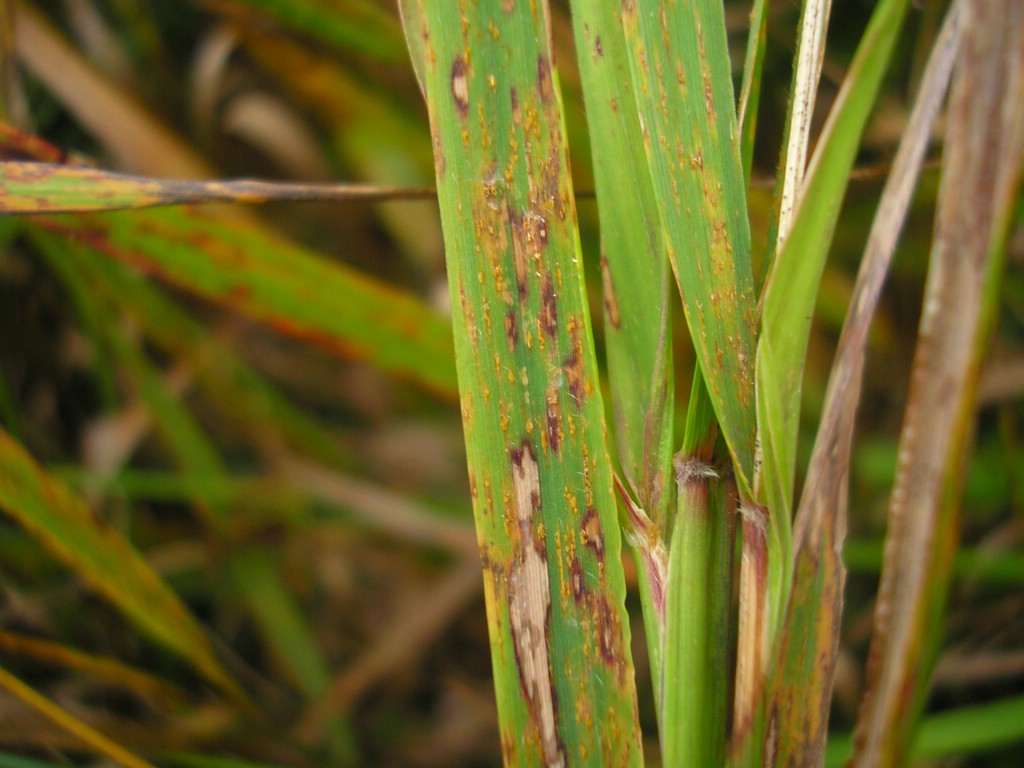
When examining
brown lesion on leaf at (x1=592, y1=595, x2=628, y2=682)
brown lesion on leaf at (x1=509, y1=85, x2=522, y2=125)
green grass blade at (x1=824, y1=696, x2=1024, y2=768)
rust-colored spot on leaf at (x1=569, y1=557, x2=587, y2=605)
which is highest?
brown lesion on leaf at (x1=509, y1=85, x2=522, y2=125)

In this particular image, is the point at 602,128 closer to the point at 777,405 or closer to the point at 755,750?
the point at 777,405

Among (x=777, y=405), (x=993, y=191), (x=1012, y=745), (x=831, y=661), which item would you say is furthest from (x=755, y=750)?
(x=1012, y=745)

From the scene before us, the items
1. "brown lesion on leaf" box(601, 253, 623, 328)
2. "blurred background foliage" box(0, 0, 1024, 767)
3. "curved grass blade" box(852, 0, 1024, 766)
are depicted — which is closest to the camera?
"curved grass blade" box(852, 0, 1024, 766)

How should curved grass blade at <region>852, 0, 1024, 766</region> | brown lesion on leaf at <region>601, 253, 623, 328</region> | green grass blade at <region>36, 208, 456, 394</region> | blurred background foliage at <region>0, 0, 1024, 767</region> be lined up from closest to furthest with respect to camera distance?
curved grass blade at <region>852, 0, 1024, 766</region> < brown lesion on leaf at <region>601, 253, 623, 328</region> < green grass blade at <region>36, 208, 456, 394</region> < blurred background foliage at <region>0, 0, 1024, 767</region>

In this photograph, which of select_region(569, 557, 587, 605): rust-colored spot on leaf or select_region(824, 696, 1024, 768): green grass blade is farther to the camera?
select_region(824, 696, 1024, 768): green grass blade

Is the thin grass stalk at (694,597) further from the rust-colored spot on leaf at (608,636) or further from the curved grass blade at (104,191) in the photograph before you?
the curved grass blade at (104,191)

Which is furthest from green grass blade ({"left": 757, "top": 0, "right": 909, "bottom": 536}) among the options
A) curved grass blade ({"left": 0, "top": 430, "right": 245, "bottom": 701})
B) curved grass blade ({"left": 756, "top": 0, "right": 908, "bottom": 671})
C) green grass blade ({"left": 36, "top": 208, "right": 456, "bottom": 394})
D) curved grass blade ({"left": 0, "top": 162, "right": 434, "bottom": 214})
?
curved grass blade ({"left": 0, "top": 430, "right": 245, "bottom": 701})

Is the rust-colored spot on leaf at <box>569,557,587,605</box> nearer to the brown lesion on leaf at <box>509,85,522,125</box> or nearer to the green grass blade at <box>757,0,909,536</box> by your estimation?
the green grass blade at <box>757,0,909,536</box>

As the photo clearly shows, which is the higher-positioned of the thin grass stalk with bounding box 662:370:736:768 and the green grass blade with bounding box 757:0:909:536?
the green grass blade with bounding box 757:0:909:536

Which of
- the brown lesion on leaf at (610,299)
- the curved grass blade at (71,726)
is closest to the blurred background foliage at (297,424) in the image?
the curved grass blade at (71,726)
